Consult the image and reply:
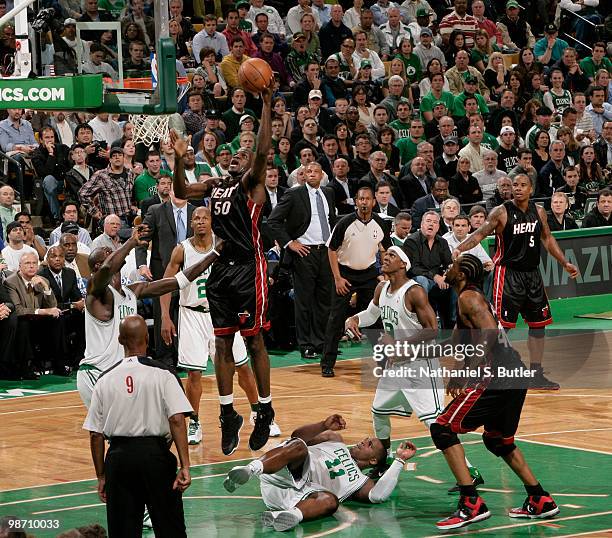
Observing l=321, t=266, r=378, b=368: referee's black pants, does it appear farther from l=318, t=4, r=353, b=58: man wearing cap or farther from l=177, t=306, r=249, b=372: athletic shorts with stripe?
l=318, t=4, r=353, b=58: man wearing cap

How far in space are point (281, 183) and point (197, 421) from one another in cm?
666

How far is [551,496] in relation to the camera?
1101 cm

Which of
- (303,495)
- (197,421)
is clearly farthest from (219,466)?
(303,495)

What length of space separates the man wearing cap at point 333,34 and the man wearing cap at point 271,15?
0.75 meters

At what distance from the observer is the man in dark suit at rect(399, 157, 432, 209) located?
67.2ft

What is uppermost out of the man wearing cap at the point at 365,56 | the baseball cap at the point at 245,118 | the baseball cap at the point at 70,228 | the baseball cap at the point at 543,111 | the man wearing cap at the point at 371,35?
the man wearing cap at the point at 371,35

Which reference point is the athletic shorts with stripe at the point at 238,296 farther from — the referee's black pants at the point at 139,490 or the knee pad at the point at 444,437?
the referee's black pants at the point at 139,490

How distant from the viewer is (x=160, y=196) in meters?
17.8

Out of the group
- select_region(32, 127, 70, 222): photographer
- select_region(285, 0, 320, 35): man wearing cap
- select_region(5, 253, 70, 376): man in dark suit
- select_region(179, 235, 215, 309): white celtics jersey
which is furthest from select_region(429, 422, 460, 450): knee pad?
select_region(285, 0, 320, 35): man wearing cap

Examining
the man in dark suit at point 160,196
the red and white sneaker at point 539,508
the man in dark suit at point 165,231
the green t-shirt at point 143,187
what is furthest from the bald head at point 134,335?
the green t-shirt at point 143,187

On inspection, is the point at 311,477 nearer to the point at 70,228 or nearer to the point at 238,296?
the point at 238,296

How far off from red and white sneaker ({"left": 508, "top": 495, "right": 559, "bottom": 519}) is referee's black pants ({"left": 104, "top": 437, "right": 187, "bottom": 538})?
3.08 meters

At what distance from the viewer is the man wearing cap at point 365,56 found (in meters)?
24.4

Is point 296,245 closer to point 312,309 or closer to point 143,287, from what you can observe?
point 312,309
